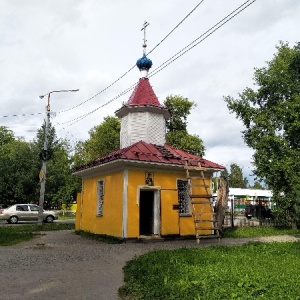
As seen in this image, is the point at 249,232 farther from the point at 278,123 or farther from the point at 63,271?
the point at 63,271

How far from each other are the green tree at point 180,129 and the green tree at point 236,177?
57.7 meters

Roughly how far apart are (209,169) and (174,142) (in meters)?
15.7

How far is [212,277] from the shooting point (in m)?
6.27

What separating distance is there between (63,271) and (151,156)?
7656 millimetres

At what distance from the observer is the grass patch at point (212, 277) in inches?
215

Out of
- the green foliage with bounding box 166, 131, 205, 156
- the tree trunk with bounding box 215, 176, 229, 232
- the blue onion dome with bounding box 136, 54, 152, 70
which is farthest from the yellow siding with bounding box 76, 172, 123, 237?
the green foliage with bounding box 166, 131, 205, 156

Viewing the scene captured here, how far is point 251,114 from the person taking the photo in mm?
21406

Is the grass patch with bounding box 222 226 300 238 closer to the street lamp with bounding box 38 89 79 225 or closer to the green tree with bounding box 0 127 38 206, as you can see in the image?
the street lamp with bounding box 38 89 79 225

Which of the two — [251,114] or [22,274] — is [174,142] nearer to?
[251,114]

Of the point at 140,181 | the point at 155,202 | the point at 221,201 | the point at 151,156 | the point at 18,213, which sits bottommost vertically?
the point at 18,213

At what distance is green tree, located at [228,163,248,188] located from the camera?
8731cm

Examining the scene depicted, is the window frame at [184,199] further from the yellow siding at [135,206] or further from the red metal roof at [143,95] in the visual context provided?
the red metal roof at [143,95]

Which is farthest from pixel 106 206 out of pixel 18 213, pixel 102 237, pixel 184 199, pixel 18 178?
pixel 18 178

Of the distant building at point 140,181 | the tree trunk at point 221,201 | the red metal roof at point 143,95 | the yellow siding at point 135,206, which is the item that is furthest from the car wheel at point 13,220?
the tree trunk at point 221,201
